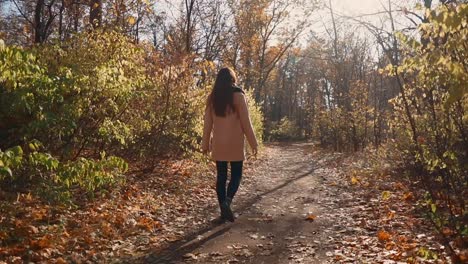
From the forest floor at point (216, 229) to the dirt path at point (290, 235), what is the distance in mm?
12

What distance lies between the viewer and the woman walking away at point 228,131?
18.2ft

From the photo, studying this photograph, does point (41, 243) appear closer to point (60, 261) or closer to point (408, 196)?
point (60, 261)

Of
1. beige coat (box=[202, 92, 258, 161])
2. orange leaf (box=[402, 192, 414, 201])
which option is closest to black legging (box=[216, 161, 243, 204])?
beige coat (box=[202, 92, 258, 161])

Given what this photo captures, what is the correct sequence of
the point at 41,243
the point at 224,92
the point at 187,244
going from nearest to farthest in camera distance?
1. the point at 41,243
2. the point at 187,244
3. the point at 224,92

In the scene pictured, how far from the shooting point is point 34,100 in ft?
15.7

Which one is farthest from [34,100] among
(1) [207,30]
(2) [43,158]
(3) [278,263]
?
(1) [207,30]

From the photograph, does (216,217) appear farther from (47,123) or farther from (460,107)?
(460,107)

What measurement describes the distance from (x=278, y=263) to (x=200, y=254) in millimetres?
861

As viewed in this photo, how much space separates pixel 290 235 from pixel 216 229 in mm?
983

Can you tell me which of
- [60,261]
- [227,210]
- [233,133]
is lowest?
[60,261]

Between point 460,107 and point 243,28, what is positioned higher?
point 243,28

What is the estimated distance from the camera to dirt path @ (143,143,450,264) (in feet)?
13.9

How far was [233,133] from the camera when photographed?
560 cm

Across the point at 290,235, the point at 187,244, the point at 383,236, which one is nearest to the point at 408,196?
the point at 383,236
